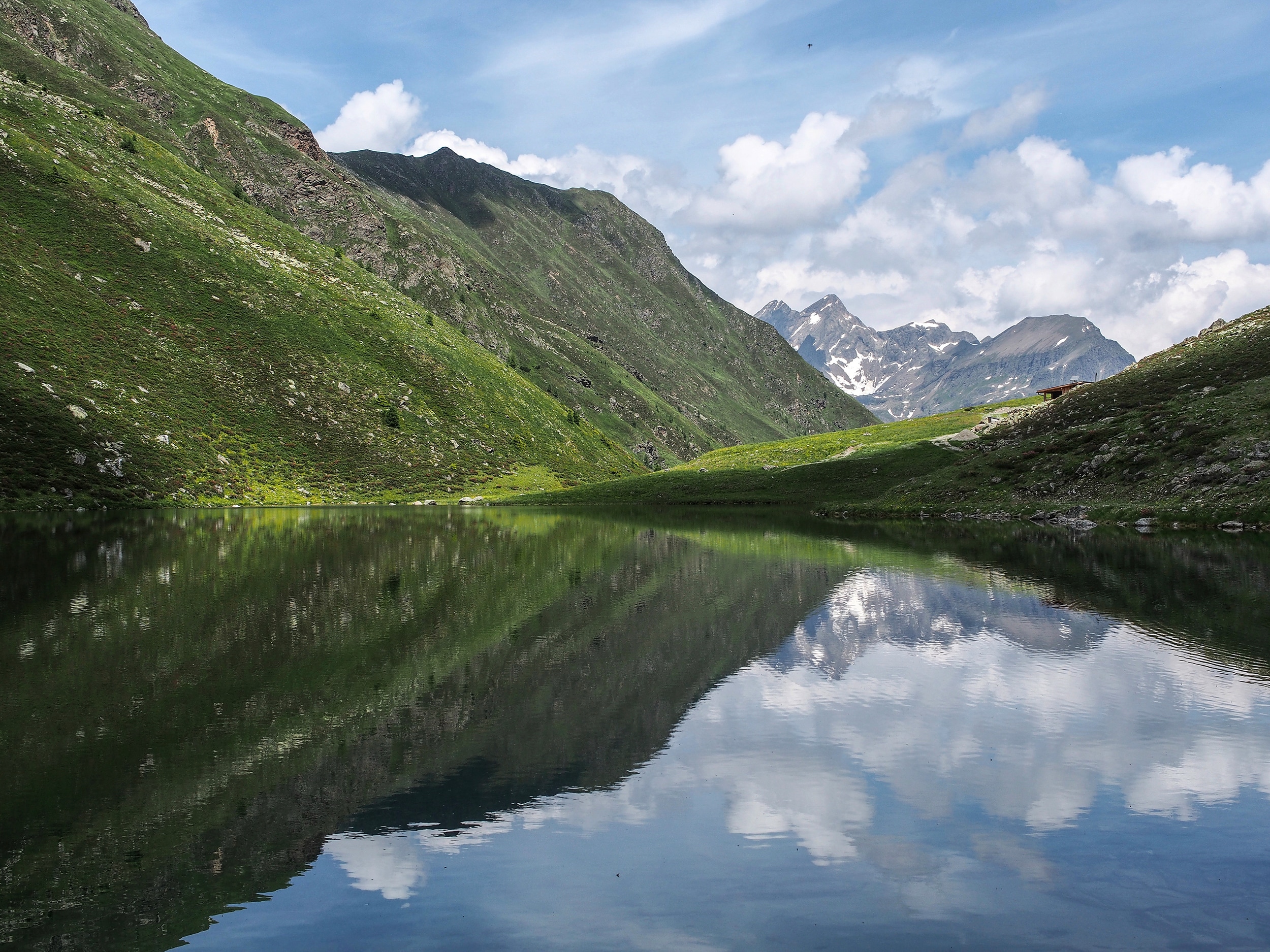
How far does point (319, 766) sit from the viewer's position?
15734 mm

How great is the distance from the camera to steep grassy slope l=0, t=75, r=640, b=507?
104 metres

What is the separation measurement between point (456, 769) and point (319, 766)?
268cm

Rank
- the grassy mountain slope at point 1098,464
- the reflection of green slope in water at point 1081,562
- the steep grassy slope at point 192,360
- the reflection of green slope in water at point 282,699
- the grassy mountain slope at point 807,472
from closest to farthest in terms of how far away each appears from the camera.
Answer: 1. the reflection of green slope in water at point 282,699
2. the reflection of green slope in water at point 1081,562
3. the grassy mountain slope at point 1098,464
4. the steep grassy slope at point 192,360
5. the grassy mountain slope at point 807,472

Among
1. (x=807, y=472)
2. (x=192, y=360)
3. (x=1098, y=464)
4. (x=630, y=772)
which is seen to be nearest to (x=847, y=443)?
(x=807, y=472)

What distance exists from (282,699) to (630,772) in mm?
9526

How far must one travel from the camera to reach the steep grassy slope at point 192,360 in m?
104

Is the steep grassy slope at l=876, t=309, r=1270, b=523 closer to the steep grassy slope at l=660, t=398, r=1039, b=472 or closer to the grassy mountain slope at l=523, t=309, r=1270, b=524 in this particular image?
the grassy mountain slope at l=523, t=309, r=1270, b=524

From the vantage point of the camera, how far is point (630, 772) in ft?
52.7

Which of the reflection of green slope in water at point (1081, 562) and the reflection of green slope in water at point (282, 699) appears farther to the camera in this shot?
the reflection of green slope in water at point (1081, 562)

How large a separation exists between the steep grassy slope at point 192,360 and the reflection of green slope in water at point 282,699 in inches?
2698

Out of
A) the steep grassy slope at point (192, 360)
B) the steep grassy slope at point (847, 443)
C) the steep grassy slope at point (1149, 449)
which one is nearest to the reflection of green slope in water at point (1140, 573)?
the steep grassy slope at point (1149, 449)

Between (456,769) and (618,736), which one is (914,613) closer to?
(618,736)

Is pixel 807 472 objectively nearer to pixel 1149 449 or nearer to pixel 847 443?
pixel 847 443

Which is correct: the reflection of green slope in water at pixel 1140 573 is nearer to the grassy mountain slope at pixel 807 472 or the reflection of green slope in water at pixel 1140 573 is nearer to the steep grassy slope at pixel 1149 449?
the steep grassy slope at pixel 1149 449
